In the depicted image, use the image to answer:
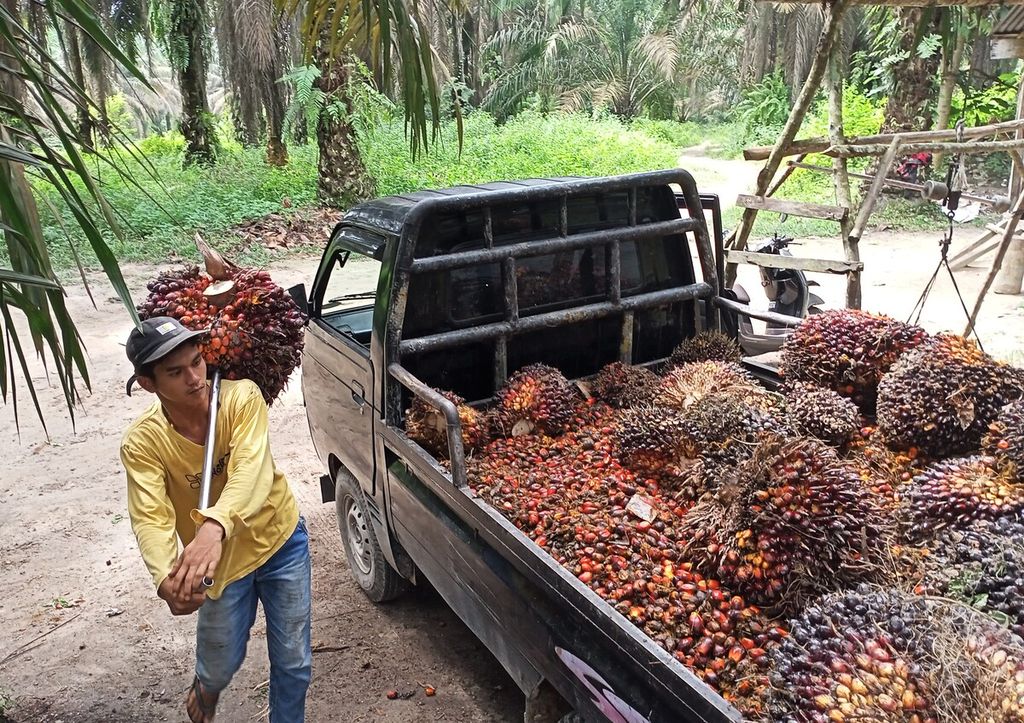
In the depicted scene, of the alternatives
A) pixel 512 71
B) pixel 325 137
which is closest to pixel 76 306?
pixel 325 137

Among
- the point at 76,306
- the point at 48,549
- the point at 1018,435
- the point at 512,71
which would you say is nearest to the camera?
the point at 1018,435

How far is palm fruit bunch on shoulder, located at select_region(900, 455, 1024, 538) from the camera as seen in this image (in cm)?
225

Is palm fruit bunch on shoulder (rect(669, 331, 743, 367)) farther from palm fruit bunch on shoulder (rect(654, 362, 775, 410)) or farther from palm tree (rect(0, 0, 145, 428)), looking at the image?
palm tree (rect(0, 0, 145, 428))

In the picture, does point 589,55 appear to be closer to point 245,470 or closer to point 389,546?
point 389,546

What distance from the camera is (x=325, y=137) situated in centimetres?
1272

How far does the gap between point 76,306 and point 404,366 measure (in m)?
7.82

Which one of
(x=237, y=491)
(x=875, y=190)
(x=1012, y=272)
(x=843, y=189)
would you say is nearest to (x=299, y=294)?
(x=237, y=491)

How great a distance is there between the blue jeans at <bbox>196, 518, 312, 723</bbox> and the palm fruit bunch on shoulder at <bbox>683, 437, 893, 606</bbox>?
1.46m

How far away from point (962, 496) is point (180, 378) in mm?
2368

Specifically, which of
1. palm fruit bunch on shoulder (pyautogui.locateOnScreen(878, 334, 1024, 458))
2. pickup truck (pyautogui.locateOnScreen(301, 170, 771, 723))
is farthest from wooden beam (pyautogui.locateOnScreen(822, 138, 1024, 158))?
palm fruit bunch on shoulder (pyautogui.locateOnScreen(878, 334, 1024, 458))

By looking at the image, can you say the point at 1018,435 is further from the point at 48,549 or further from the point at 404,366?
the point at 48,549

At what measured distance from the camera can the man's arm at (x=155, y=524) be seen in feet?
7.49

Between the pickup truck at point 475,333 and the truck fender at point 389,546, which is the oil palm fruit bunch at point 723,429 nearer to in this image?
the pickup truck at point 475,333

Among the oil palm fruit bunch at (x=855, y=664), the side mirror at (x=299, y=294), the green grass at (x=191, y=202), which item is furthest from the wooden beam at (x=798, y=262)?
the green grass at (x=191, y=202)
